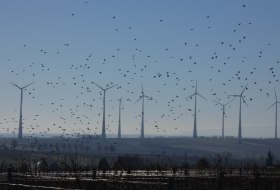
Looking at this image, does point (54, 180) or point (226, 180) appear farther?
point (226, 180)

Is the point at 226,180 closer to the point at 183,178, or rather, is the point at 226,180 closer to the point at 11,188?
the point at 183,178

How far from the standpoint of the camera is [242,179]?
104 ft

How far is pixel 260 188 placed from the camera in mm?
30891

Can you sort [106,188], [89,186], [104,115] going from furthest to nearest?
[104,115]
[106,188]
[89,186]

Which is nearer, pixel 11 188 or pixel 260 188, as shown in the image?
pixel 11 188

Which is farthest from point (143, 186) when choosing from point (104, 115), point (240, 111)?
point (240, 111)

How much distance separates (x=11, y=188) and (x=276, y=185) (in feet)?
41.2

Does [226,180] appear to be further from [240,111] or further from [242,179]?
[240,111]

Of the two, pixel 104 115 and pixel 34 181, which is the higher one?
pixel 104 115

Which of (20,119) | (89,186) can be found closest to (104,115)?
(20,119)

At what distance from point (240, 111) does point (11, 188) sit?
149123mm

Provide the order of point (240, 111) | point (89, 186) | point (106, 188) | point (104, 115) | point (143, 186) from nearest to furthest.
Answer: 1. point (89, 186)
2. point (106, 188)
3. point (143, 186)
4. point (104, 115)
5. point (240, 111)

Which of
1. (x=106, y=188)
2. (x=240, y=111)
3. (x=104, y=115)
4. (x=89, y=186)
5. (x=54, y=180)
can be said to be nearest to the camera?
(x=89, y=186)

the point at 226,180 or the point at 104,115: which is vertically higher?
the point at 104,115
